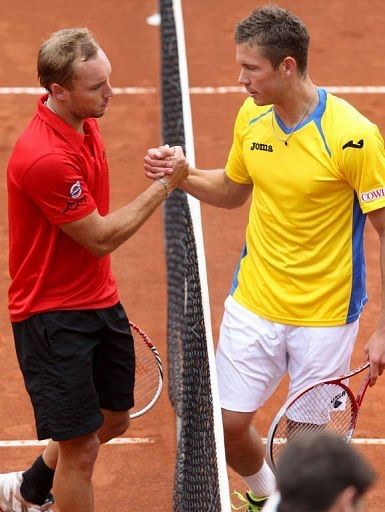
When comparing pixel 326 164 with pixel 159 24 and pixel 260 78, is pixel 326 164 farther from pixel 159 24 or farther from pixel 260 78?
pixel 159 24

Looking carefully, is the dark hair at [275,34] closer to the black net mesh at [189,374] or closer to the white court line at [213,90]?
the black net mesh at [189,374]

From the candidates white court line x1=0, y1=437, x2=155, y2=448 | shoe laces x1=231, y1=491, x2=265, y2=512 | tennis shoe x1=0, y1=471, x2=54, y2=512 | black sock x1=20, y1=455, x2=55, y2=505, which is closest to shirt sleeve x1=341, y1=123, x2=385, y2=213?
shoe laces x1=231, y1=491, x2=265, y2=512

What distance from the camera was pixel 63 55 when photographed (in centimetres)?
575

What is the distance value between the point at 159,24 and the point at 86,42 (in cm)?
800

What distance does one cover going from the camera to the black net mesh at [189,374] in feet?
20.7

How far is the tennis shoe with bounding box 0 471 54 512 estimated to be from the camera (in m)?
6.75

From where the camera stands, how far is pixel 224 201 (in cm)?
675

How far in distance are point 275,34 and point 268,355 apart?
153 centimetres

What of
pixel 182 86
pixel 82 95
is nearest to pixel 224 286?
pixel 182 86

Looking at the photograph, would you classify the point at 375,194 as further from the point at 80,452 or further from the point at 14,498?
the point at 14,498

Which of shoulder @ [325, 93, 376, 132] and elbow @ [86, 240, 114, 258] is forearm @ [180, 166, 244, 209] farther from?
elbow @ [86, 240, 114, 258]

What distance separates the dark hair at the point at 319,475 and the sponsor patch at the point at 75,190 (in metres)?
2.56

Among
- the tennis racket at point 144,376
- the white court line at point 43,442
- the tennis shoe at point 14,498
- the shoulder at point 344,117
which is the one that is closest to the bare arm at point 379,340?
the shoulder at point 344,117

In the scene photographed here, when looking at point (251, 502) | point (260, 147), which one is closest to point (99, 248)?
point (260, 147)
